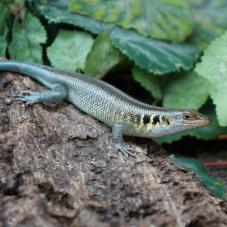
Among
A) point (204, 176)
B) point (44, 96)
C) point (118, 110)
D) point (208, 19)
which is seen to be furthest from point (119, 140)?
point (208, 19)

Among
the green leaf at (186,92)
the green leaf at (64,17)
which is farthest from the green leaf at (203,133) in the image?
the green leaf at (64,17)

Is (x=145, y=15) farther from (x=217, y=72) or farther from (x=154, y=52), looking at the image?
(x=217, y=72)

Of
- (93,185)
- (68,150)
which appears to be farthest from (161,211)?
(68,150)

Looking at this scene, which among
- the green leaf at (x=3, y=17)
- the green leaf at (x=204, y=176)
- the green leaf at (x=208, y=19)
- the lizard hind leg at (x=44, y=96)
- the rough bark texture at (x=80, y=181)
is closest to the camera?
the rough bark texture at (x=80, y=181)

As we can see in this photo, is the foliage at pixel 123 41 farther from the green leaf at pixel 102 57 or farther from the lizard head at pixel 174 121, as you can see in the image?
the lizard head at pixel 174 121

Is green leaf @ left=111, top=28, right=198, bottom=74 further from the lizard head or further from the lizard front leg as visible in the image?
the lizard front leg

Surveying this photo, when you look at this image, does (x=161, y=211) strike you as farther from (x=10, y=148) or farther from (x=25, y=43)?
(x=25, y=43)
